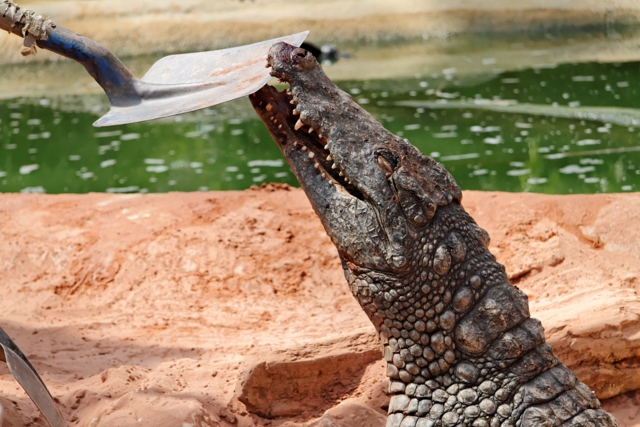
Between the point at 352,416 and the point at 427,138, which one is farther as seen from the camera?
the point at 427,138

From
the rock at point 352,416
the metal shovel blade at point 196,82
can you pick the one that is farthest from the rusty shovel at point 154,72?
the rock at point 352,416

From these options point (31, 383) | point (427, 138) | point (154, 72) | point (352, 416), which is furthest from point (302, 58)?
point (427, 138)

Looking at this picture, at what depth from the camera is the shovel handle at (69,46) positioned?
8.87ft

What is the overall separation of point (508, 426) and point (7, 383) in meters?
2.27

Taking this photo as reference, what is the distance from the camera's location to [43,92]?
12.4 meters

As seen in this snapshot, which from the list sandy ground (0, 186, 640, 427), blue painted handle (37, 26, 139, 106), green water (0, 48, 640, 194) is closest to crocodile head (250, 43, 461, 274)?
blue painted handle (37, 26, 139, 106)

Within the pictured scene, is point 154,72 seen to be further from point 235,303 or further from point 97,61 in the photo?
point 235,303

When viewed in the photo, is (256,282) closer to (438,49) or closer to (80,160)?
(80,160)

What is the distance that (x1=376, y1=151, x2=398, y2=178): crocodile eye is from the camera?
2494mm

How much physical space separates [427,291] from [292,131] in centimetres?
80

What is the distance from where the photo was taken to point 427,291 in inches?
96.3

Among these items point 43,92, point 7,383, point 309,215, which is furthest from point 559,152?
point 43,92

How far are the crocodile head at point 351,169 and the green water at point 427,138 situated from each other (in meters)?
4.36

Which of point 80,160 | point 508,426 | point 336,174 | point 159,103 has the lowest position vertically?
point 80,160
